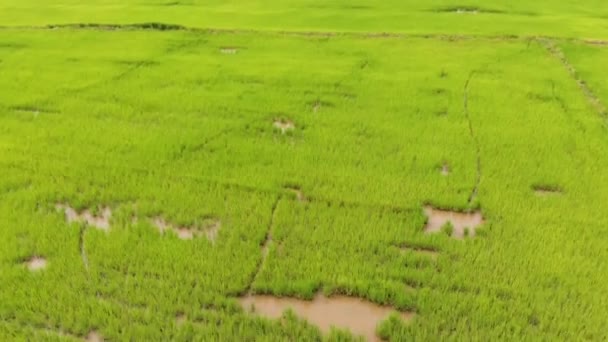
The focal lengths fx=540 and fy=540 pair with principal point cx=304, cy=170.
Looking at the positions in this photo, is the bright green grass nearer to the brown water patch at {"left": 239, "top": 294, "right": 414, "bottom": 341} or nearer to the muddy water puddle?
the muddy water puddle

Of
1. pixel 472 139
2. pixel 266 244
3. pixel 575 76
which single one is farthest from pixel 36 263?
pixel 575 76

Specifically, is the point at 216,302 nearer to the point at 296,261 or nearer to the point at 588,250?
the point at 296,261

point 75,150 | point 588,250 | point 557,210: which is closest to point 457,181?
point 557,210

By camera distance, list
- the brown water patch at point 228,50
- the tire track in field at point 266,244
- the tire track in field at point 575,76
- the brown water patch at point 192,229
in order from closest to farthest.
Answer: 1. the tire track in field at point 266,244
2. the brown water patch at point 192,229
3. the tire track in field at point 575,76
4. the brown water patch at point 228,50

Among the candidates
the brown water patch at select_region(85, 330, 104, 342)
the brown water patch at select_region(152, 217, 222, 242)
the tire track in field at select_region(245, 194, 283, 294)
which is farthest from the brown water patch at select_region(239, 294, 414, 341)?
the brown water patch at select_region(85, 330, 104, 342)

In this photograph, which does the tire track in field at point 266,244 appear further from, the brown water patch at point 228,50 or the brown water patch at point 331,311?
the brown water patch at point 228,50

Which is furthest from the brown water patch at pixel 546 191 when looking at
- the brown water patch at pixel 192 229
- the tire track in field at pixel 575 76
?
the brown water patch at pixel 192 229
